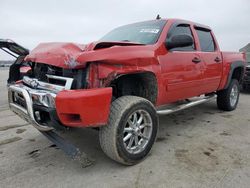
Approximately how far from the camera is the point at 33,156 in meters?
3.33

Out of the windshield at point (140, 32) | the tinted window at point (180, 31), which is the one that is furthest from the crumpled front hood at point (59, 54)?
the tinted window at point (180, 31)

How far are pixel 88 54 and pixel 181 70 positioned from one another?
1693 millimetres

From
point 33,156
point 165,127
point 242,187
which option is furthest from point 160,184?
point 165,127

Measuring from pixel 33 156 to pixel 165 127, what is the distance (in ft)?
7.67

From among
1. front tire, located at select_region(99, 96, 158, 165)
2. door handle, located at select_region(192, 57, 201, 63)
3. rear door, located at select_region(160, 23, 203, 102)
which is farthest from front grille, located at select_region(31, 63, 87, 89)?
door handle, located at select_region(192, 57, 201, 63)

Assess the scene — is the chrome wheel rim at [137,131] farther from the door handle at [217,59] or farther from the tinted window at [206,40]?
the door handle at [217,59]

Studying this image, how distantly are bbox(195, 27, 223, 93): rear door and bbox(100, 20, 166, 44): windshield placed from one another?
3.30 feet

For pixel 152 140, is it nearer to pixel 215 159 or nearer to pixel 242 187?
pixel 215 159

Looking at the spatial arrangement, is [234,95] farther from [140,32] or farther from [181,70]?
[140,32]

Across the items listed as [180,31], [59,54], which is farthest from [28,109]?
[180,31]

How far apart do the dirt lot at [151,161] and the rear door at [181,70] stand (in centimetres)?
74

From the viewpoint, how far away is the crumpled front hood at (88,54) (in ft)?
8.50

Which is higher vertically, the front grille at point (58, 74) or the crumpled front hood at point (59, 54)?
the crumpled front hood at point (59, 54)

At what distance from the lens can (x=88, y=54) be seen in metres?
2.58
